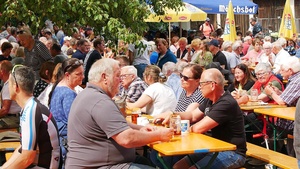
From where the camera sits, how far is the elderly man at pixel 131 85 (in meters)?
8.47

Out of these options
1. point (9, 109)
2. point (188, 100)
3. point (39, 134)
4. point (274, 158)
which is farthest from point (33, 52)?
point (39, 134)

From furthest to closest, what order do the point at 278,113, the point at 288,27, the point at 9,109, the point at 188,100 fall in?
the point at 288,27 < the point at 9,109 < the point at 278,113 < the point at 188,100

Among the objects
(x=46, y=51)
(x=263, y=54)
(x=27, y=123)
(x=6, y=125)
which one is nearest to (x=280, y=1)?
(x=263, y=54)

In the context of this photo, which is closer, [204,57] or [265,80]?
[265,80]

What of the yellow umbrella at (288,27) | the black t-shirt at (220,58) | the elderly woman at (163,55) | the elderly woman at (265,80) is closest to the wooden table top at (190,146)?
the elderly woman at (265,80)

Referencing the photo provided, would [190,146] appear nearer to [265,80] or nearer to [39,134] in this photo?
[39,134]

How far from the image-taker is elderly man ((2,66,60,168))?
5074mm

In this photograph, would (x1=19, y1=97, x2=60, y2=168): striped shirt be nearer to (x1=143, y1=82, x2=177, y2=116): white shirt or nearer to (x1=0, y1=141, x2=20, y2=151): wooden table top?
(x1=0, y1=141, x2=20, y2=151): wooden table top

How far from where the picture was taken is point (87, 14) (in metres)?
7.78

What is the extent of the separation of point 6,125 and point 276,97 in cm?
341

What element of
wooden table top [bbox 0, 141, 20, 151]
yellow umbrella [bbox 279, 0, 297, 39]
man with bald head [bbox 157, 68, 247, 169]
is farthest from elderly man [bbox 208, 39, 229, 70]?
man with bald head [bbox 157, 68, 247, 169]

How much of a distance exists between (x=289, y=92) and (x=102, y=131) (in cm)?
373

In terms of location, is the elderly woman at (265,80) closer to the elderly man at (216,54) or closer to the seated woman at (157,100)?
the seated woman at (157,100)

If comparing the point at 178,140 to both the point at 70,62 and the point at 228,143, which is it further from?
the point at 70,62
